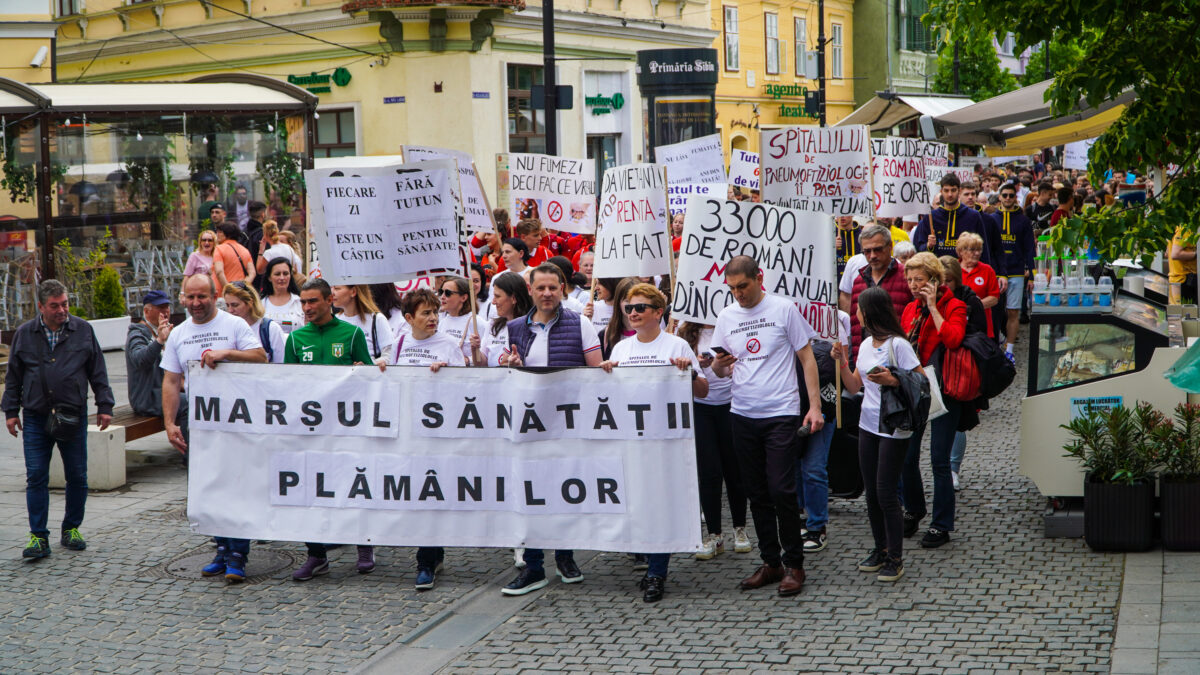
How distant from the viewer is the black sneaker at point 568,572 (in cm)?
761

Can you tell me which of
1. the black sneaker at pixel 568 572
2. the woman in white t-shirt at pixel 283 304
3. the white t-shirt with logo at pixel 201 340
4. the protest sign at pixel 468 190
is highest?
the protest sign at pixel 468 190

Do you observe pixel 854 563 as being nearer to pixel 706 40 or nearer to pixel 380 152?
pixel 380 152

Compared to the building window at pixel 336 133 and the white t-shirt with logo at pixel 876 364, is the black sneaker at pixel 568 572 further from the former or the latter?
the building window at pixel 336 133

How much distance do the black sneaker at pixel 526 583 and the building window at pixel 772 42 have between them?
37688mm

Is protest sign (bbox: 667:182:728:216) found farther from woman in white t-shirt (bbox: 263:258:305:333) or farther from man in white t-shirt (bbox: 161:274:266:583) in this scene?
man in white t-shirt (bbox: 161:274:266:583)

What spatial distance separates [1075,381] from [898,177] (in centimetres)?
631

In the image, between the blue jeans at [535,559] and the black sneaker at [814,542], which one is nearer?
the blue jeans at [535,559]

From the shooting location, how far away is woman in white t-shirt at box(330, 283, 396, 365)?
902 centimetres

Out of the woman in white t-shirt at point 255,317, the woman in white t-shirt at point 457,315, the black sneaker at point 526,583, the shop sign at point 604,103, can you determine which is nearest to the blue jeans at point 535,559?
the black sneaker at point 526,583

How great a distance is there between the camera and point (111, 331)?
17.9m

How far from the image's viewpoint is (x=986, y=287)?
37.9 ft

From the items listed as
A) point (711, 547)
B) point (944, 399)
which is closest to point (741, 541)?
point (711, 547)

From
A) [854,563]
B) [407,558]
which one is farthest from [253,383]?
[854,563]

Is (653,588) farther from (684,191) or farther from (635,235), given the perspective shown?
(684,191)
